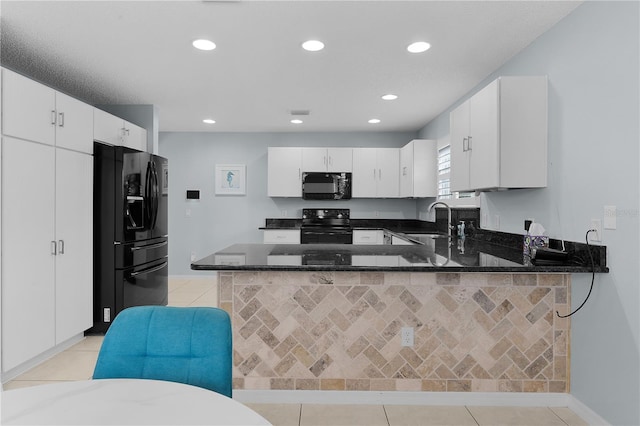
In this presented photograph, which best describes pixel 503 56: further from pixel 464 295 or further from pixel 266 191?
pixel 266 191

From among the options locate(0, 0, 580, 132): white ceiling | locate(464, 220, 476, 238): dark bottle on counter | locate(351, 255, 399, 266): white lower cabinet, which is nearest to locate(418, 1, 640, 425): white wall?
locate(0, 0, 580, 132): white ceiling

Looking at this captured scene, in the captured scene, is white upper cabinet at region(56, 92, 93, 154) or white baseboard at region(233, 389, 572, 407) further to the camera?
white upper cabinet at region(56, 92, 93, 154)

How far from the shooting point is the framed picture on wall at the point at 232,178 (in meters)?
6.51

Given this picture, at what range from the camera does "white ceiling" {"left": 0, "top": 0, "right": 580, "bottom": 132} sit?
2521 mm

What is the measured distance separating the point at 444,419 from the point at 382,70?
2.73 meters

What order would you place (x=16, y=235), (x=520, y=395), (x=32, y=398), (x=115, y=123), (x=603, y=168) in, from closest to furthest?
(x=32, y=398) < (x=603, y=168) < (x=520, y=395) < (x=16, y=235) < (x=115, y=123)

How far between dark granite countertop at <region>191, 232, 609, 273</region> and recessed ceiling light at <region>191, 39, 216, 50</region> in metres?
1.52

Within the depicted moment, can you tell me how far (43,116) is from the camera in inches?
121

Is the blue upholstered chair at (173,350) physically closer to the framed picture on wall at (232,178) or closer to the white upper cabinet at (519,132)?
the white upper cabinet at (519,132)

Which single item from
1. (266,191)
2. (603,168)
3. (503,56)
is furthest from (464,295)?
(266,191)

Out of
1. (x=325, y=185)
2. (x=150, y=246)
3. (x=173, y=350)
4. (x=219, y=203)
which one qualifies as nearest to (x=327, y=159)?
(x=325, y=185)

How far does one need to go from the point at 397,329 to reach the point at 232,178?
4.65 m

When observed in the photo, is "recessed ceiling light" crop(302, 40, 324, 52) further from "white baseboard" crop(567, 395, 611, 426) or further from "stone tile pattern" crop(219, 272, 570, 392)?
"white baseboard" crop(567, 395, 611, 426)

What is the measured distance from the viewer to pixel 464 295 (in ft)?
8.03
